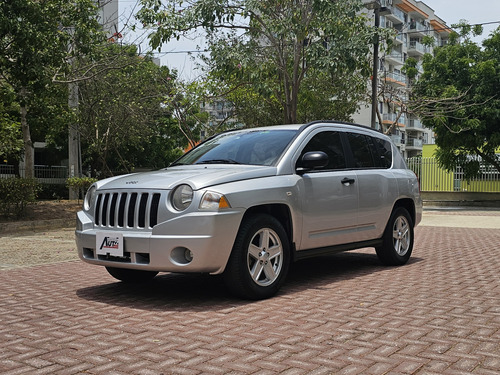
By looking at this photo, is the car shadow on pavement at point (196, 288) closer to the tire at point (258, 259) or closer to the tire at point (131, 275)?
the tire at point (131, 275)

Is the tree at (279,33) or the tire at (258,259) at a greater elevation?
the tree at (279,33)

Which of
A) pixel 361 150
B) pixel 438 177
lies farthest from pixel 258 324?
pixel 438 177

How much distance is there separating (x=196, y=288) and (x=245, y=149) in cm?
163

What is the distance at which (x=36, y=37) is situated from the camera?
1355 cm

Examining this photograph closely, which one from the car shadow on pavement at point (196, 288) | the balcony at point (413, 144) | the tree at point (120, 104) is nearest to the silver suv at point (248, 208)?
the car shadow on pavement at point (196, 288)

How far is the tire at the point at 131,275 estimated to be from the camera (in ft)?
22.2

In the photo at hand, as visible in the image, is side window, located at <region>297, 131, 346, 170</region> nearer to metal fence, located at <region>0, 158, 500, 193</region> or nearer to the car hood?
the car hood

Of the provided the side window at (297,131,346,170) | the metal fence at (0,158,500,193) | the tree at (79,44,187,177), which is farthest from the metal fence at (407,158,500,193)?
the side window at (297,131,346,170)

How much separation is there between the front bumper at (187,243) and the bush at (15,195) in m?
10.3

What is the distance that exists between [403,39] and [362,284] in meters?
69.4

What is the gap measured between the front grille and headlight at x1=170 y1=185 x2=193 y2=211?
0.49ft

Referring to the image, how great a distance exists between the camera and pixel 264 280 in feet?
19.4

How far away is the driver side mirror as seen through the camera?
634cm

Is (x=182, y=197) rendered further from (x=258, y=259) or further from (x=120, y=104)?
(x=120, y=104)
